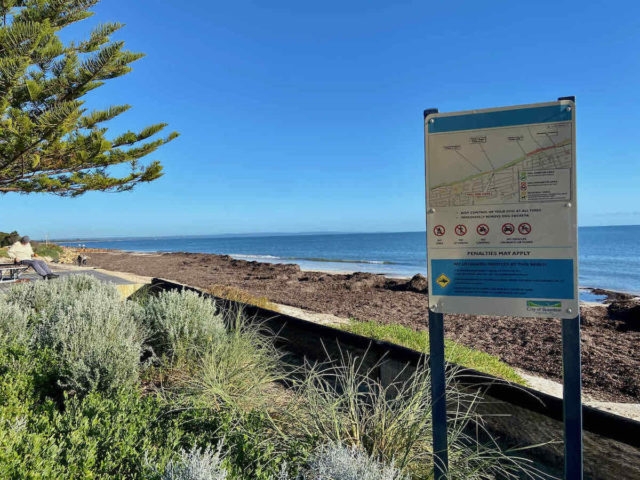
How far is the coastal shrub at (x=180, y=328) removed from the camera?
3812mm

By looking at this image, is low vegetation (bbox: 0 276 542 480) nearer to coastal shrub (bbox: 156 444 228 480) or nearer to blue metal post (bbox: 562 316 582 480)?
coastal shrub (bbox: 156 444 228 480)

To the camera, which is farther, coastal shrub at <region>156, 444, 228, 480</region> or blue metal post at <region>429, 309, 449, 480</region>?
blue metal post at <region>429, 309, 449, 480</region>

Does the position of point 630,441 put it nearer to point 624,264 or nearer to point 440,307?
point 440,307

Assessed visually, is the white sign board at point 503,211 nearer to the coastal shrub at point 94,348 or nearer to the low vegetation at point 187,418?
the low vegetation at point 187,418

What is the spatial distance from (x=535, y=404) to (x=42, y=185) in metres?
8.44

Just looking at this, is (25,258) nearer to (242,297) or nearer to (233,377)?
(242,297)

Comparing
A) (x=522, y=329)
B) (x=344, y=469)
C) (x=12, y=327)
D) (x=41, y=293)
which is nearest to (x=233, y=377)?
(x=344, y=469)

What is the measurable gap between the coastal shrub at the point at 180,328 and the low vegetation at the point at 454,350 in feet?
6.66

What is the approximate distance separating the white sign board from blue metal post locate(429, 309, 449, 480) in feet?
0.44

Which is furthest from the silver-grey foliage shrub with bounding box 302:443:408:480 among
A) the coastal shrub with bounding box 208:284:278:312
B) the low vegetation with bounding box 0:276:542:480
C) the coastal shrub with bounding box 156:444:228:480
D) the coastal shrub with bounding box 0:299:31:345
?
the coastal shrub with bounding box 208:284:278:312

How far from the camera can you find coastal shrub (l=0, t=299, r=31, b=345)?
3494mm

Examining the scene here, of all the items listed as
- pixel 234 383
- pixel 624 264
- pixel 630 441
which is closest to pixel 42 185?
pixel 234 383

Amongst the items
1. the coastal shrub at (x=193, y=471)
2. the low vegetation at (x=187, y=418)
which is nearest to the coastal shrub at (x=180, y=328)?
the low vegetation at (x=187, y=418)

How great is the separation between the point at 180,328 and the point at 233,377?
1.10 metres
